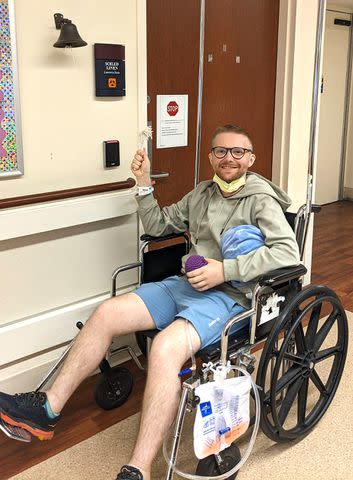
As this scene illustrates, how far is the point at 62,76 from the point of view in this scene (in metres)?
2.11

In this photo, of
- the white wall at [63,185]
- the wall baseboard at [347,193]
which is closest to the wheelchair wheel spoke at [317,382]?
the white wall at [63,185]

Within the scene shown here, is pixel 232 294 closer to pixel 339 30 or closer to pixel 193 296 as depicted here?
pixel 193 296

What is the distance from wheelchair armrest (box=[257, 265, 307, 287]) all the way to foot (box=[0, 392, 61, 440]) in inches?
33.6

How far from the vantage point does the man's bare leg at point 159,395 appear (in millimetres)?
1655

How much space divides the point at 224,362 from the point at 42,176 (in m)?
1.03

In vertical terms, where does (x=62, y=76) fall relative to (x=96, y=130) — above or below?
above

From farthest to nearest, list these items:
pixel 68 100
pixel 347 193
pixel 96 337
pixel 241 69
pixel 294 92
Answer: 1. pixel 347 193
2. pixel 294 92
3. pixel 241 69
4. pixel 68 100
5. pixel 96 337

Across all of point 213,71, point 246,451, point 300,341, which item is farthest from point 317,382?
point 213,71

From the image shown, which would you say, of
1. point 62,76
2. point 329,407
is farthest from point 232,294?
point 62,76

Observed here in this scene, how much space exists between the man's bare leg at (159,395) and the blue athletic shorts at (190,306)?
0.08m

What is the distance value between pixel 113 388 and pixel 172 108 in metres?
1.37

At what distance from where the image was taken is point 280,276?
5.93 ft

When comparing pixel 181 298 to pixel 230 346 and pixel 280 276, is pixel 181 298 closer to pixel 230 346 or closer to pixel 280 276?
pixel 230 346

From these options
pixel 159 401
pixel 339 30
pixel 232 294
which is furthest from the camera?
pixel 339 30
